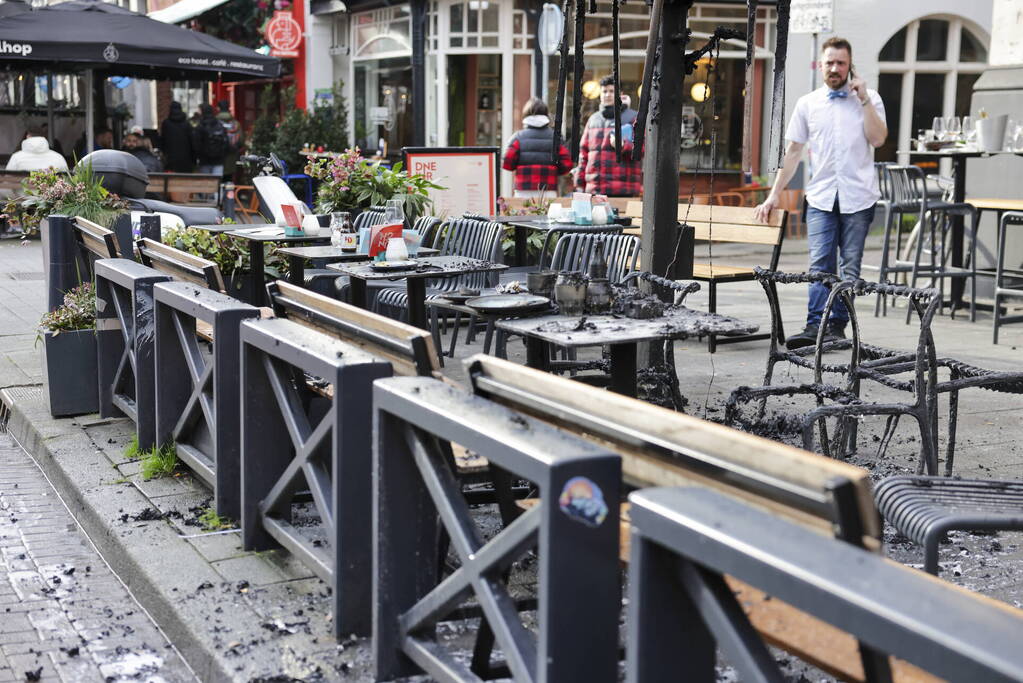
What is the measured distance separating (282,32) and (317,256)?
16071 millimetres

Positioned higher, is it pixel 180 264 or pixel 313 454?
pixel 180 264

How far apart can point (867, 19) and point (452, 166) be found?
1076cm

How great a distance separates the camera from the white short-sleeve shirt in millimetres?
8438

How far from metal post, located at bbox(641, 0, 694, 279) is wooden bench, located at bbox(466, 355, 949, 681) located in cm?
416

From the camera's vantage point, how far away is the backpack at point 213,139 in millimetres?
20142

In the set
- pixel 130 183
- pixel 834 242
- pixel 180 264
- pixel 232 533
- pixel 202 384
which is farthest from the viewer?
pixel 130 183

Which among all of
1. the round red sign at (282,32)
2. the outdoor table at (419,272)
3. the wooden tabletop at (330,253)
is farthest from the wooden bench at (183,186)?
the outdoor table at (419,272)

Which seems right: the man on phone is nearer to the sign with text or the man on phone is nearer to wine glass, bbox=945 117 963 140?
wine glass, bbox=945 117 963 140

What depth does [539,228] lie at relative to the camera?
8.53 m

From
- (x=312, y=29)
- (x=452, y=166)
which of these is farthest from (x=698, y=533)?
(x=312, y=29)

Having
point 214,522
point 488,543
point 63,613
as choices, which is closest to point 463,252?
point 214,522

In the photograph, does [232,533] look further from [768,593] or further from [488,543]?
[768,593]

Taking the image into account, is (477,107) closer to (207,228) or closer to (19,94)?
(19,94)

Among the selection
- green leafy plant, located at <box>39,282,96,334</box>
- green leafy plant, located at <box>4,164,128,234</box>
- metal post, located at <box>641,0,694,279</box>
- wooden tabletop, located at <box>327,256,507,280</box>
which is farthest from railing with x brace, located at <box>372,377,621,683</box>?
green leafy plant, located at <box>4,164,128,234</box>
